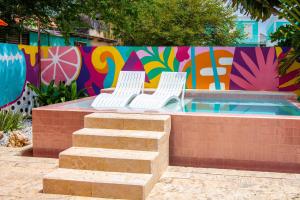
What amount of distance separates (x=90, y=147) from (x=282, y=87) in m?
8.67

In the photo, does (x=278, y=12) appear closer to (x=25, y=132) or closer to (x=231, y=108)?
(x=231, y=108)

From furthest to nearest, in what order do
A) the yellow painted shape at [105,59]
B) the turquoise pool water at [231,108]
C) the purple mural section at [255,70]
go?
1. the yellow painted shape at [105,59]
2. the purple mural section at [255,70]
3. the turquoise pool water at [231,108]

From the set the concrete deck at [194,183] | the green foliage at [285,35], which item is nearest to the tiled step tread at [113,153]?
the concrete deck at [194,183]

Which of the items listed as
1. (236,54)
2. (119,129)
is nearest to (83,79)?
(236,54)

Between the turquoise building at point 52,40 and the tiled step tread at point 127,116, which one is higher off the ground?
the turquoise building at point 52,40

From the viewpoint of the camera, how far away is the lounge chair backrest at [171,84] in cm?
1170

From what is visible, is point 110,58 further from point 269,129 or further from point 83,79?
point 269,129

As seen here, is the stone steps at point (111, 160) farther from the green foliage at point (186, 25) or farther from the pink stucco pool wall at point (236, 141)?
the green foliage at point (186, 25)

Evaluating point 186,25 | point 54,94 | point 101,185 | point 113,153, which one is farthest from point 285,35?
point 186,25

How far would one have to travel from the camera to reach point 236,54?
13727mm

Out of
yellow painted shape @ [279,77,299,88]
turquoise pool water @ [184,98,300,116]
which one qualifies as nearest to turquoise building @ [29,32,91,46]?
yellow painted shape @ [279,77,299,88]

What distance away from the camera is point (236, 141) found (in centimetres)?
707

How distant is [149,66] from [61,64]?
3.19 meters

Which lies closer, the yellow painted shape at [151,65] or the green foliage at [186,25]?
the yellow painted shape at [151,65]
